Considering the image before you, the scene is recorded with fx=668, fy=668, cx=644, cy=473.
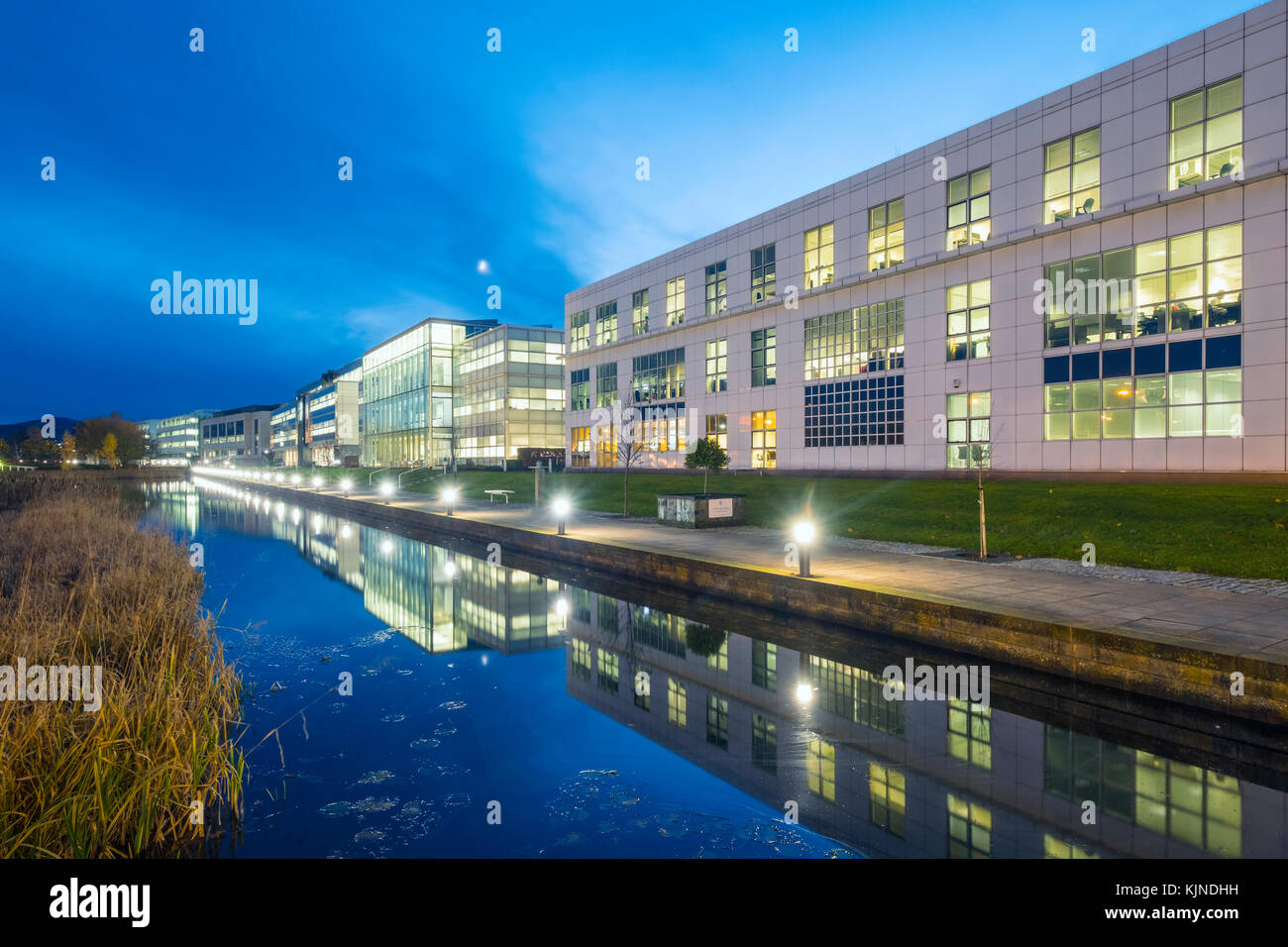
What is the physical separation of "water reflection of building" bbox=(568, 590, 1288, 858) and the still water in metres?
0.03

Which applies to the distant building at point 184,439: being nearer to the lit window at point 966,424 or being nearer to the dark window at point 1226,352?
the lit window at point 966,424

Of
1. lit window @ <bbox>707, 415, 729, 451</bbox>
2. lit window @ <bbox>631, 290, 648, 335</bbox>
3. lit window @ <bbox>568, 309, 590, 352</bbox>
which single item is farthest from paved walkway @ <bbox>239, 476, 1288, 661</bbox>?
lit window @ <bbox>568, 309, 590, 352</bbox>

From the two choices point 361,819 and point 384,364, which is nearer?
point 361,819

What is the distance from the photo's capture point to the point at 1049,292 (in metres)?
28.1

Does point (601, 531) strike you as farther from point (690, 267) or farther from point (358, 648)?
point (690, 267)

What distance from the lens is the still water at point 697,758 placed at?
17.6 ft

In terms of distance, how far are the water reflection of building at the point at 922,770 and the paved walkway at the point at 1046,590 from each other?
191 centimetres

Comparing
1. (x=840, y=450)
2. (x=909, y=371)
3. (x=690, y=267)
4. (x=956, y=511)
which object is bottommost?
(x=956, y=511)

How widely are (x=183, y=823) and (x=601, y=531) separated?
1584 centimetres

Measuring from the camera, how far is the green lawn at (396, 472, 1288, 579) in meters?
13.3

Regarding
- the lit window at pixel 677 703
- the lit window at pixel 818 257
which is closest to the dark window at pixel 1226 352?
the lit window at pixel 818 257

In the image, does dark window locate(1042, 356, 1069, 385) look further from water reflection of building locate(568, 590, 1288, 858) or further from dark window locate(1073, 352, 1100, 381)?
water reflection of building locate(568, 590, 1288, 858)
